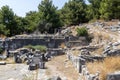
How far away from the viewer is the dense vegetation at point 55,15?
188ft

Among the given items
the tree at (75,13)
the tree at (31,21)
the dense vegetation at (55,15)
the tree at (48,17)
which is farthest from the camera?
the tree at (75,13)

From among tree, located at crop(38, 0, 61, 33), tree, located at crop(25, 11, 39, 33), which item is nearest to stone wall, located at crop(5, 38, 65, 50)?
tree, located at crop(38, 0, 61, 33)

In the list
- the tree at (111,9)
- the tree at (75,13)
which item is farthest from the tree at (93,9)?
the tree at (111,9)

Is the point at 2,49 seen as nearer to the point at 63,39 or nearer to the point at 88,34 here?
the point at 63,39

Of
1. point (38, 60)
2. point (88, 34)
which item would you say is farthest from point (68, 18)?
point (38, 60)

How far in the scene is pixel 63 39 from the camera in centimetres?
4569

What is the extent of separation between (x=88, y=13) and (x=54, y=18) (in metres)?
8.15

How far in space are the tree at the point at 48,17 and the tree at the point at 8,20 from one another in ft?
17.3

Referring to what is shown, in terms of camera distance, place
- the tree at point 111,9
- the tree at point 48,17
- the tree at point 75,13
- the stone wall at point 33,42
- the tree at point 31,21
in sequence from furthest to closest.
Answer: the tree at point 75,13 → the tree at point 31,21 → the tree at point 48,17 → the tree at point 111,9 → the stone wall at point 33,42

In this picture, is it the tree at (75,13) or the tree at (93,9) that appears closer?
the tree at (75,13)

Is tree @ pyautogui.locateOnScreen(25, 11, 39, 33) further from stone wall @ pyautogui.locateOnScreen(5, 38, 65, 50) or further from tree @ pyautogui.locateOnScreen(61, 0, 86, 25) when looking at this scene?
Answer: stone wall @ pyautogui.locateOnScreen(5, 38, 65, 50)

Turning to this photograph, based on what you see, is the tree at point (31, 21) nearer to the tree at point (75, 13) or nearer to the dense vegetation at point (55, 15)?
the dense vegetation at point (55, 15)

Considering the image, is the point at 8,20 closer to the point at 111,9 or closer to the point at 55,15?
the point at 55,15

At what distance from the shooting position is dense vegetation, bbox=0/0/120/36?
57.2 m
